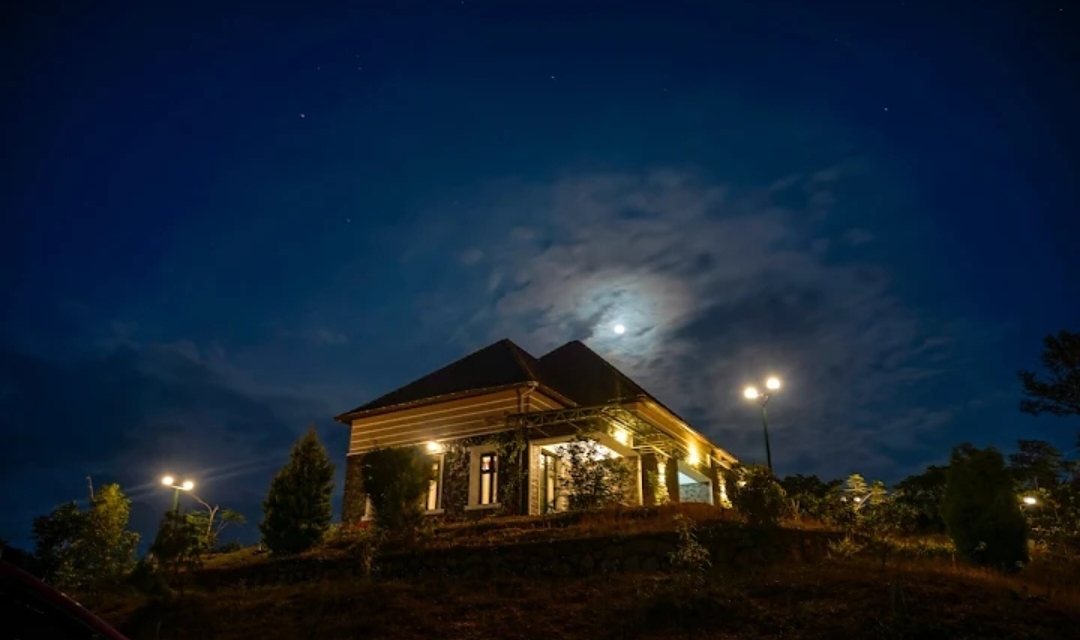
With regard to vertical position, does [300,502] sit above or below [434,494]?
below

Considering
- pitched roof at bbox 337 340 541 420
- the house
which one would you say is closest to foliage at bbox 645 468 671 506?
the house

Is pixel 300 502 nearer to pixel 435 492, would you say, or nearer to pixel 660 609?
pixel 435 492

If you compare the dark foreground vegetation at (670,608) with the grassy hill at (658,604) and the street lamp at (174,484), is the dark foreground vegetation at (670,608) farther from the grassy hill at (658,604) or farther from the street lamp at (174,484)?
the street lamp at (174,484)

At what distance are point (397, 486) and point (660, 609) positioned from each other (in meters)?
9.52

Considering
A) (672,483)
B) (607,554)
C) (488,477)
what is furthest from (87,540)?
(672,483)

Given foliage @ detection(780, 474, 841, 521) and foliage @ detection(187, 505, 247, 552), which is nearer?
foliage @ detection(780, 474, 841, 521)

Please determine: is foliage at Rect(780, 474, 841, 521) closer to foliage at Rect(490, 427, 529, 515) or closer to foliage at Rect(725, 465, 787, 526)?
foliage at Rect(725, 465, 787, 526)

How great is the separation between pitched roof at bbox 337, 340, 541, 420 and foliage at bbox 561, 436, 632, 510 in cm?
515

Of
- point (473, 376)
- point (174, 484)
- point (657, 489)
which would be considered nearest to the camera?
point (657, 489)

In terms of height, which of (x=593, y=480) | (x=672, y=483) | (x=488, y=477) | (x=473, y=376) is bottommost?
(x=593, y=480)

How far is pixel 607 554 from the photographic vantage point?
14.1 metres

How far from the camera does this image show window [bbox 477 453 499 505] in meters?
24.4

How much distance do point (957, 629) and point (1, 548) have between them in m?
10.6

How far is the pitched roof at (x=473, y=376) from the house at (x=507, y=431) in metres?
0.05
